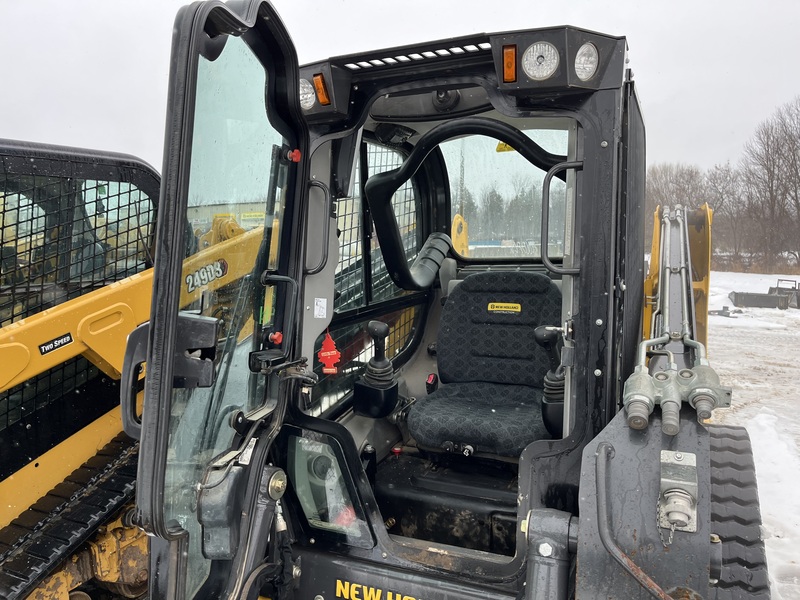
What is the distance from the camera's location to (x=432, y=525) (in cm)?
274

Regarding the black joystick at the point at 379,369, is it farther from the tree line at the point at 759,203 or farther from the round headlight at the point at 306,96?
the tree line at the point at 759,203

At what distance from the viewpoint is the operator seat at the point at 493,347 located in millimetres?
3109

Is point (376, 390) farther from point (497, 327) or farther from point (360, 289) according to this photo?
point (497, 327)


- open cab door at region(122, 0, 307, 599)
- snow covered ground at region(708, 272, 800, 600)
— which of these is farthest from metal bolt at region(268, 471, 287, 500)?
snow covered ground at region(708, 272, 800, 600)

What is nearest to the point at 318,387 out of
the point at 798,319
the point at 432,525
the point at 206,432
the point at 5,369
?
the point at 432,525

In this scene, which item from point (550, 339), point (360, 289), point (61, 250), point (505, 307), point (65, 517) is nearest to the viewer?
point (550, 339)

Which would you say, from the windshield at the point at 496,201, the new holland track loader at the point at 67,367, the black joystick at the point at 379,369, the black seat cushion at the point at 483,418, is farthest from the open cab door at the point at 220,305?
the windshield at the point at 496,201

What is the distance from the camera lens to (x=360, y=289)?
325cm

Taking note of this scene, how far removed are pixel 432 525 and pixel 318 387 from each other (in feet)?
2.69

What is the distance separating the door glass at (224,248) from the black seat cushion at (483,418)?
3.30ft

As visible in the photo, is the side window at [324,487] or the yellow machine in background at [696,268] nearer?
the side window at [324,487]

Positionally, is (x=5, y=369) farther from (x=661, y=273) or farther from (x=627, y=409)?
(x=661, y=273)

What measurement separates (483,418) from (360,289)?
3.15ft

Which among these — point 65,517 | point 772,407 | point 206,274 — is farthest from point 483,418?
point 772,407
